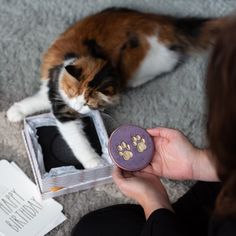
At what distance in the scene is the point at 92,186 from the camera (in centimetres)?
130

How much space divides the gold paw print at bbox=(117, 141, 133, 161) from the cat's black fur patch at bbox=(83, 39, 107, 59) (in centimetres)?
36

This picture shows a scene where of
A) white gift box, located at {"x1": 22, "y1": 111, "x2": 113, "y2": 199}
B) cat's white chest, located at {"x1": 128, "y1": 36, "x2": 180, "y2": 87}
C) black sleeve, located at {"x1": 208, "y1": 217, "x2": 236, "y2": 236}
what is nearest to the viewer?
black sleeve, located at {"x1": 208, "y1": 217, "x2": 236, "y2": 236}

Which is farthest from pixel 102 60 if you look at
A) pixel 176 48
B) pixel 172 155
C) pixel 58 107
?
pixel 172 155

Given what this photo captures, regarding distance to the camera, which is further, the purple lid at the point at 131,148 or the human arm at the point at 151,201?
the purple lid at the point at 131,148

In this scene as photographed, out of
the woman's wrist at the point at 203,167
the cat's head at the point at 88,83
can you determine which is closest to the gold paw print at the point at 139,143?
the woman's wrist at the point at 203,167

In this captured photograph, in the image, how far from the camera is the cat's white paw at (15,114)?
135cm

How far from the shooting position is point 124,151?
1047 millimetres

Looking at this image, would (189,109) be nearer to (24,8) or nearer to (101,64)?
(101,64)

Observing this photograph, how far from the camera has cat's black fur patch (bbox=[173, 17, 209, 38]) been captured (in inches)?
57.1

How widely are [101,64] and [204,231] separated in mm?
562

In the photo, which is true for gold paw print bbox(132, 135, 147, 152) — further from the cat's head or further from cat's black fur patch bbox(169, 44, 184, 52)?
cat's black fur patch bbox(169, 44, 184, 52)

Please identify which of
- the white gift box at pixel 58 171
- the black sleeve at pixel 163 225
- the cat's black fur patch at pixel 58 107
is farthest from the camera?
the cat's black fur patch at pixel 58 107

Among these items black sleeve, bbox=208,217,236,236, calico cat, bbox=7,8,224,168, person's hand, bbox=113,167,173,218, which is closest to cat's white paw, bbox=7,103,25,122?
calico cat, bbox=7,8,224,168

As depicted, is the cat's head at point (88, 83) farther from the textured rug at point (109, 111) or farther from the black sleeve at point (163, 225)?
the black sleeve at point (163, 225)
